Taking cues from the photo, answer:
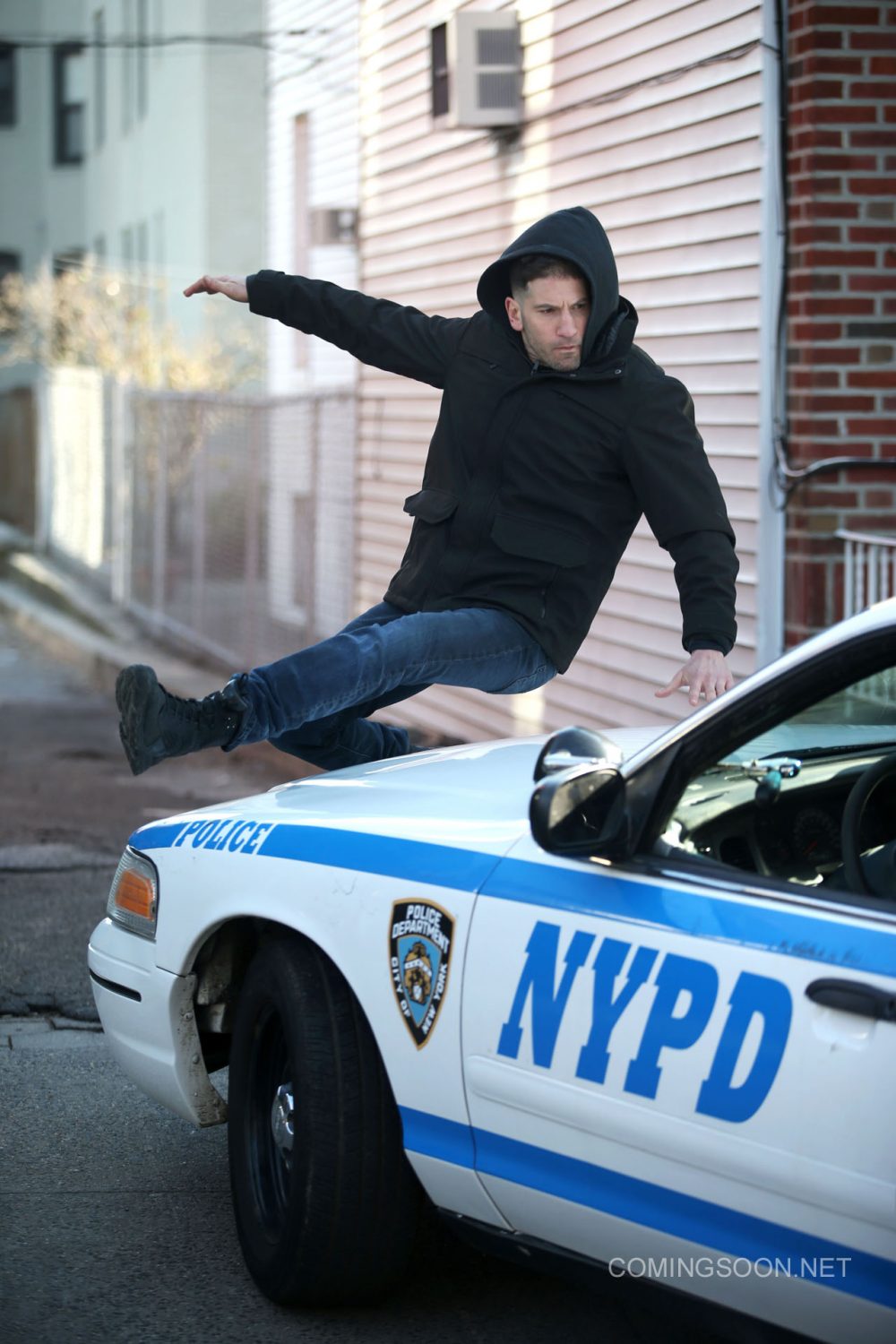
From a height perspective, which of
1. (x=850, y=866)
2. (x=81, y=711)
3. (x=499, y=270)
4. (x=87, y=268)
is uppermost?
(x=87, y=268)

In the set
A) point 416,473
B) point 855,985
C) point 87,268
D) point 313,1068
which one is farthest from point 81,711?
point 87,268

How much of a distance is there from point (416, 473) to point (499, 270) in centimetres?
761

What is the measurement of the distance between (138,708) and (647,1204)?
1.78m

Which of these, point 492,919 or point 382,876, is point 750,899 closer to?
point 492,919

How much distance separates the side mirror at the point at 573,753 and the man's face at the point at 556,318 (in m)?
1.54

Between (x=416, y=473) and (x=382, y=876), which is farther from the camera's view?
(x=416, y=473)

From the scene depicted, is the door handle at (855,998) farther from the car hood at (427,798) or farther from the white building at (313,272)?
the white building at (313,272)

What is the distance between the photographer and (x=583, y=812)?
296 cm

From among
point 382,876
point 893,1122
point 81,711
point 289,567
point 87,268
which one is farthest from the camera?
point 87,268

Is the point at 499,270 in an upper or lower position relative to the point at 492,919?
upper

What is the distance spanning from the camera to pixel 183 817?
4.01 metres

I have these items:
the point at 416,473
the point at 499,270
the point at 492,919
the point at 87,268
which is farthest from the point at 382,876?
the point at 87,268

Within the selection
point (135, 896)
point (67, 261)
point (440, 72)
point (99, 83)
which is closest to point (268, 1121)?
point (135, 896)

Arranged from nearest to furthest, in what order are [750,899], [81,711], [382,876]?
[750,899], [382,876], [81,711]
